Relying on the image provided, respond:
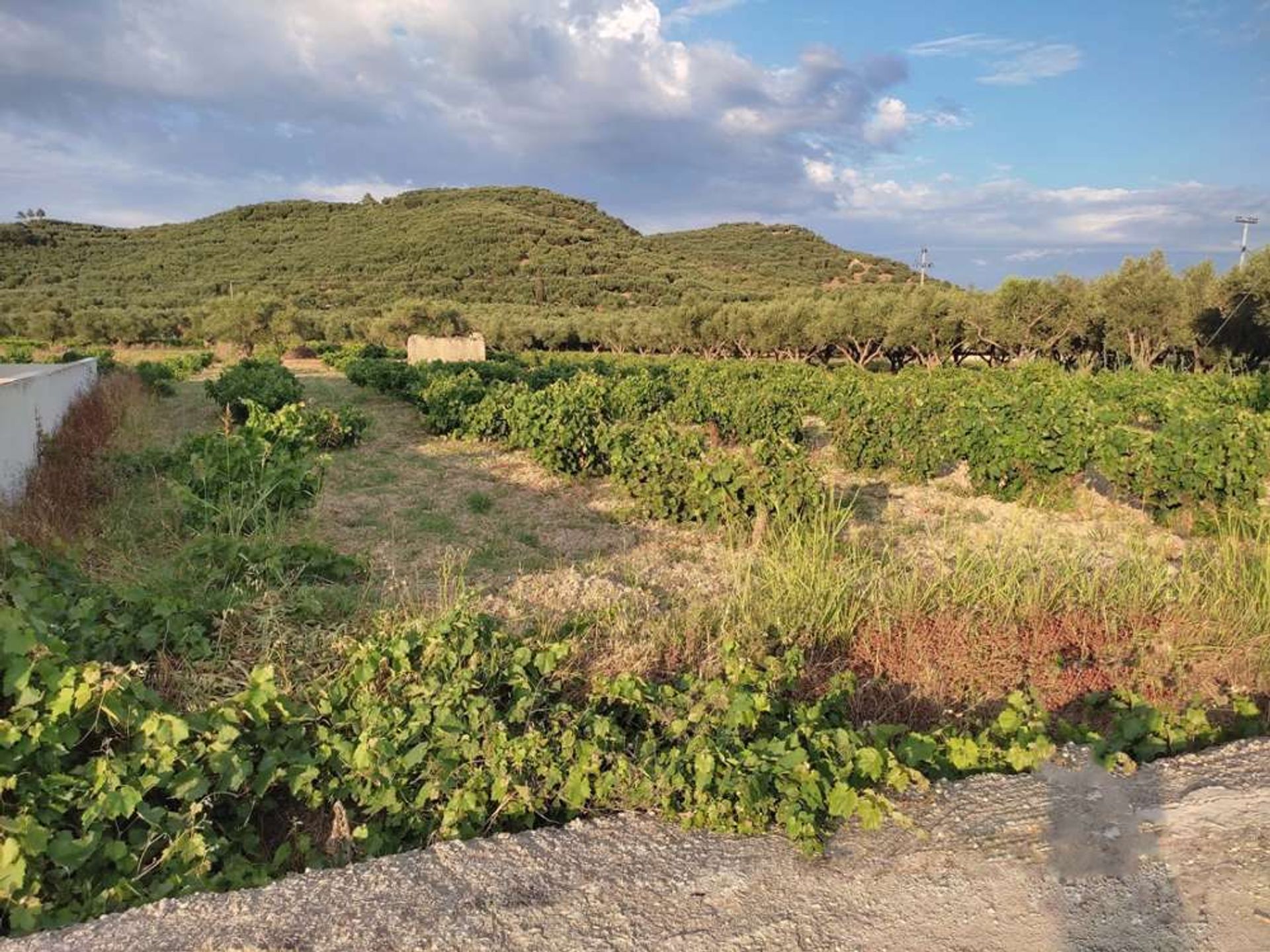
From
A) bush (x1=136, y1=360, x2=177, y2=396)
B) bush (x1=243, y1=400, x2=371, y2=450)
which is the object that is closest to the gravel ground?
bush (x1=243, y1=400, x2=371, y2=450)

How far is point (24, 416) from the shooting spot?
7.85 metres

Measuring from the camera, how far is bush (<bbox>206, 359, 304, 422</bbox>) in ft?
47.9

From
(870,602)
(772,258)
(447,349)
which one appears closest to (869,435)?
(870,602)

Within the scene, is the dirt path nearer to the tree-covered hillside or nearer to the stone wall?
the stone wall

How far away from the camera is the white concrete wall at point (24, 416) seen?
22.7 feet

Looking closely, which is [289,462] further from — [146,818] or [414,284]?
[414,284]

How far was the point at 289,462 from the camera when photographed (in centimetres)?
707

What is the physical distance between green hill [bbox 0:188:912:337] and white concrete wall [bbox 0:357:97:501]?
1664 inches

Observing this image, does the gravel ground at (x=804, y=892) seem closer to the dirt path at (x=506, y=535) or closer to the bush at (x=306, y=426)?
the dirt path at (x=506, y=535)

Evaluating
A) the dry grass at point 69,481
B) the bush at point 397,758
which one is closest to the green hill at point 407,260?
the dry grass at point 69,481

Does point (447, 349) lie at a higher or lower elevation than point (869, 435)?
higher

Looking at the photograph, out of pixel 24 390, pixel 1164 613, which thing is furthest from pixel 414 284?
pixel 1164 613

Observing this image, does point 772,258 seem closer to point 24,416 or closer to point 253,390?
point 253,390

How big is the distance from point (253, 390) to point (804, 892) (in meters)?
15.2
